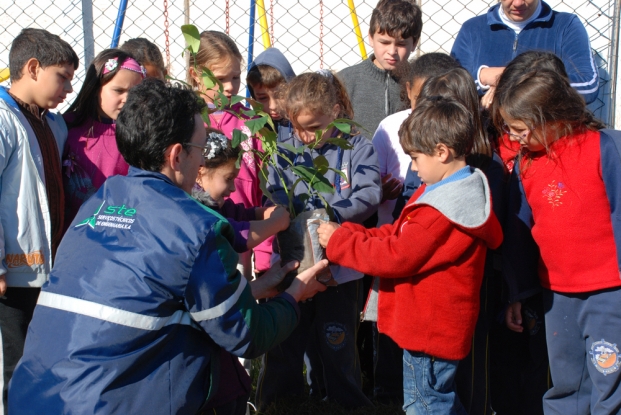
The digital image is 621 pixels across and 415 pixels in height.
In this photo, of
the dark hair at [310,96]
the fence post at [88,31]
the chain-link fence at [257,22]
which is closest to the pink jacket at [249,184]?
the dark hair at [310,96]

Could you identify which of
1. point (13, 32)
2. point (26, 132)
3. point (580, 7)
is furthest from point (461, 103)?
point (13, 32)

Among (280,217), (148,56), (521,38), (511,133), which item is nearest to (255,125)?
(280,217)

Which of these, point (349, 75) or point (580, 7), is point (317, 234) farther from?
point (580, 7)

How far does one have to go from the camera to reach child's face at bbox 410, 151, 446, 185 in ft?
7.59

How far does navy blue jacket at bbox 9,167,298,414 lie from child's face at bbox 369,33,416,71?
2.01m

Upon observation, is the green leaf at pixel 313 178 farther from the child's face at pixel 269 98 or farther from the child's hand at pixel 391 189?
the child's face at pixel 269 98

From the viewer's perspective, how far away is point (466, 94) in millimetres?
2588

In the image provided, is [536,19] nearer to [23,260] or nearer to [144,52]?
[144,52]

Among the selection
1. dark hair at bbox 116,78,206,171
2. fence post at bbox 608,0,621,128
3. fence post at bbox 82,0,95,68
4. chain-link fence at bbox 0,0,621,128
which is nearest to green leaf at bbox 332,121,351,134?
dark hair at bbox 116,78,206,171

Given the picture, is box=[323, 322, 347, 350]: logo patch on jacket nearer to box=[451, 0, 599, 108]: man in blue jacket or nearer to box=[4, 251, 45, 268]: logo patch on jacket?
box=[4, 251, 45, 268]: logo patch on jacket

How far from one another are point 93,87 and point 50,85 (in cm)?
25

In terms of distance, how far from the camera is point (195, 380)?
1824 millimetres

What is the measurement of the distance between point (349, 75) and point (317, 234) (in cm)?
159

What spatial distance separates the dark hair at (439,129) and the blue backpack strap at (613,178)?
49cm
